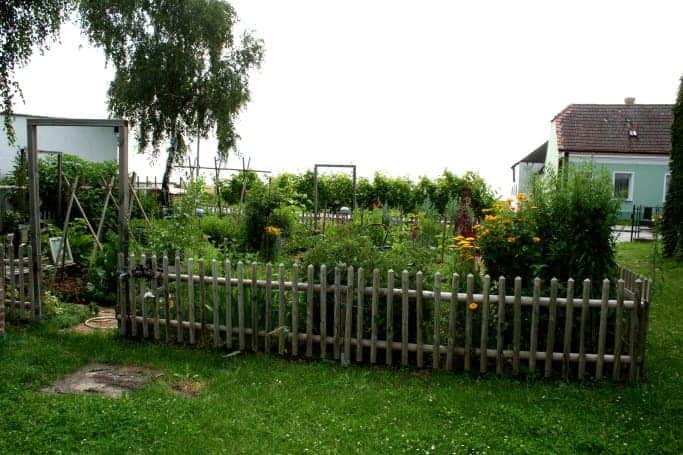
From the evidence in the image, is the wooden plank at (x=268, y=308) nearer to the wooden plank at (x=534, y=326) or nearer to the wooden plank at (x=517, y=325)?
the wooden plank at (x=517, y=325)

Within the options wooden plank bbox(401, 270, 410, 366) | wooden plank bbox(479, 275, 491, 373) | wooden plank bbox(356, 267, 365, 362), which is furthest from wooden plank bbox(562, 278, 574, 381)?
wooden plank bbox(356, 267, 365, 362)

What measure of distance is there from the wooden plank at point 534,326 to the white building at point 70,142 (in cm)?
1732

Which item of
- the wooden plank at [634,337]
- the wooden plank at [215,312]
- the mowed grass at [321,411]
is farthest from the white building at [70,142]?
the wooden plank at [634,337]

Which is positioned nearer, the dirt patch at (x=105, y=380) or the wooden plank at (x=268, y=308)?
the dirt patch at (x=105, y=380)

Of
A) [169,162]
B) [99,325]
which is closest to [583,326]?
[99,325]

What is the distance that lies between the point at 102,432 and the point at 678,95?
14.6 metres

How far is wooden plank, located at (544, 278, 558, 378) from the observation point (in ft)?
17.5

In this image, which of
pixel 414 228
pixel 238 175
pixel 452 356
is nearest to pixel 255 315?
pixel 452 356

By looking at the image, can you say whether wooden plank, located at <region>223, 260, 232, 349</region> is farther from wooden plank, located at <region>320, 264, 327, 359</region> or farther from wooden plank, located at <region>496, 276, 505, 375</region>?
wooden plank, located at <region>496, 276, 505, 375</region>

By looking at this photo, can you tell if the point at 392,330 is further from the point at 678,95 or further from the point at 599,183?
the point at 678,95

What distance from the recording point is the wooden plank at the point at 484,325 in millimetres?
5445

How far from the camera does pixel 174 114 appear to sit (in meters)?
22.8

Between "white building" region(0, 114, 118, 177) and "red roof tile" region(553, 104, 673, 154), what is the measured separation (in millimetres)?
20644

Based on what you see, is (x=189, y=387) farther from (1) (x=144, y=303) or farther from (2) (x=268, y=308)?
(1) (x=144, y=303)
